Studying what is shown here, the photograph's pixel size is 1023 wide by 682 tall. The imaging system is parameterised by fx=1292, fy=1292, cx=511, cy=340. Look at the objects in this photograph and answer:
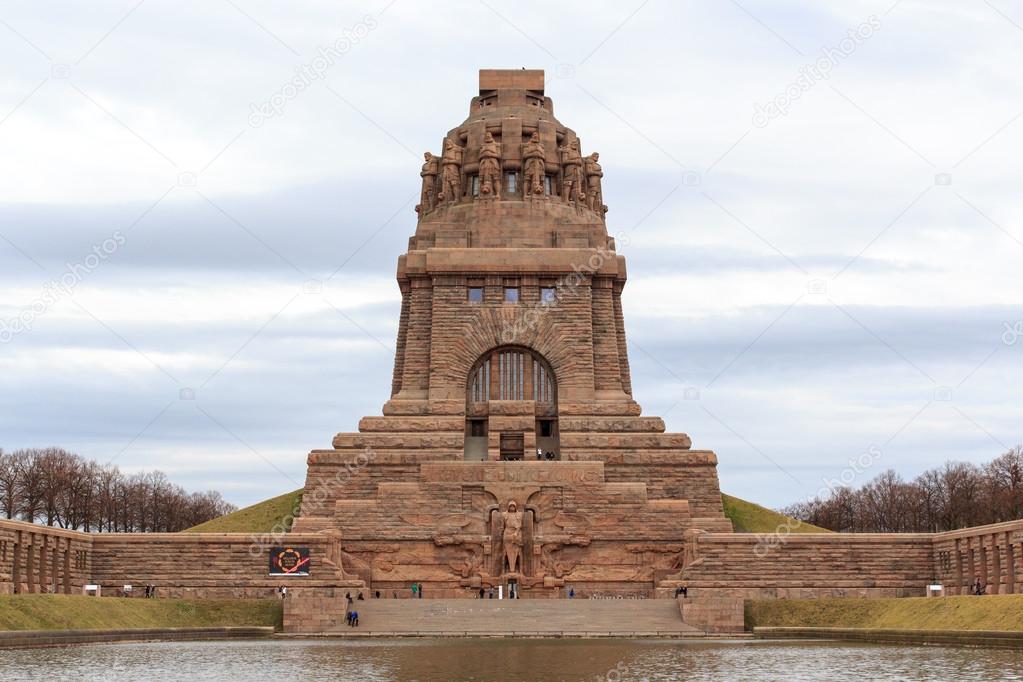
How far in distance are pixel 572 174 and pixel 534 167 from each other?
2.07 meters

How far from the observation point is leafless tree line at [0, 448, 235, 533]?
66.0 meters

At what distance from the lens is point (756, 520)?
58.7m

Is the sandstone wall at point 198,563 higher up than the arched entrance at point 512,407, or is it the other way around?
the arched entrance at point 512,407

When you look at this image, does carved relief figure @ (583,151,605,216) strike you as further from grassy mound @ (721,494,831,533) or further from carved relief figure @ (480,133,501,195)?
grassy mound @ (721,494,831,533)

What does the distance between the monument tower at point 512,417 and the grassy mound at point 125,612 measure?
6809 millimetres

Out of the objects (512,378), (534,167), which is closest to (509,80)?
(534,167)

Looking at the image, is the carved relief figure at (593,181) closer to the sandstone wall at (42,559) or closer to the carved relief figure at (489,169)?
the carved relief figure at (489,169)

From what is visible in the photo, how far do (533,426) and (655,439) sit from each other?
5085mm

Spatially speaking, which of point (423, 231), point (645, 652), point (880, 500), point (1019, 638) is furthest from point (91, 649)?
point (880, 500)

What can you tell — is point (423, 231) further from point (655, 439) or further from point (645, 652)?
point (645, 652)

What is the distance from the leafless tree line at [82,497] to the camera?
217 feet

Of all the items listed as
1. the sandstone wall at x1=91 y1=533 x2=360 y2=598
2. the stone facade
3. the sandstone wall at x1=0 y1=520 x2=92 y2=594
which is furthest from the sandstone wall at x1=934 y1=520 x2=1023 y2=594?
the sandstone wall at x1=0 y1=520 x2=92 y2=594

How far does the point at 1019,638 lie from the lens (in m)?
28.3

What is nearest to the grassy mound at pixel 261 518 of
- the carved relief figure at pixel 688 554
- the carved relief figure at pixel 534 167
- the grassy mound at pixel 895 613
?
the carved relief figure at pixel 688 554
